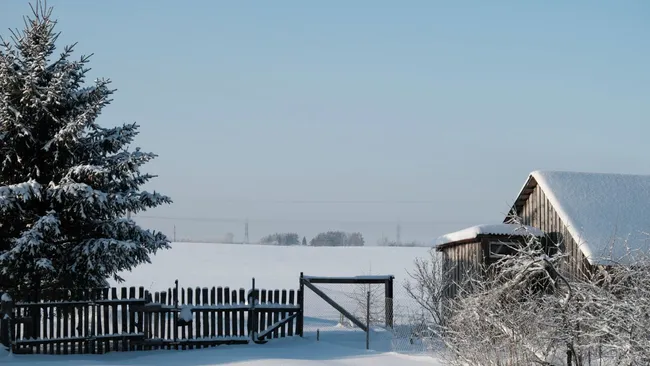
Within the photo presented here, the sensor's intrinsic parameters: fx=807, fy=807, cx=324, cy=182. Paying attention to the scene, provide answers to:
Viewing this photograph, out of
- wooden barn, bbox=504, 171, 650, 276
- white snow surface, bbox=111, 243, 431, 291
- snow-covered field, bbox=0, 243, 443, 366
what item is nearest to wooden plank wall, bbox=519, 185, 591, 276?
wooden barn, bbox=504, 171, 650, 276

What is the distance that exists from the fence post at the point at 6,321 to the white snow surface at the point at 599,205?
12.9m

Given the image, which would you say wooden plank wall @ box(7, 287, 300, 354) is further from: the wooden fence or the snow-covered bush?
the snow-covered bush

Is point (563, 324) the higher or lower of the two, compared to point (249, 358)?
higher

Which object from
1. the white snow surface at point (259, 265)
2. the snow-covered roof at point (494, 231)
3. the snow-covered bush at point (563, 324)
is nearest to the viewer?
the snow-covered bush at point (563, 324)

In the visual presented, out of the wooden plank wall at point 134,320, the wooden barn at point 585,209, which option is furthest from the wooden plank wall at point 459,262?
the wooden plank wall at point 134,320

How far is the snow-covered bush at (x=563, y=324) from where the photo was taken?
372 inches

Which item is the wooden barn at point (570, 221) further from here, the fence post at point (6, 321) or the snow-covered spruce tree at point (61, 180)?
the fence post at point (6, 321)

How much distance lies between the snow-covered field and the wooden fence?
431mm

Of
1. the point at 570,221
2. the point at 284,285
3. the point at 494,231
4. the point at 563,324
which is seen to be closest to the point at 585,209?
the point at 570,221

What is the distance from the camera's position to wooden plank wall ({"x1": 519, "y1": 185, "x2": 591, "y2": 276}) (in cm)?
1989

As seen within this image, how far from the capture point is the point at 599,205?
21.0 m

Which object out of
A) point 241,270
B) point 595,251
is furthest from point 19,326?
point 241,270

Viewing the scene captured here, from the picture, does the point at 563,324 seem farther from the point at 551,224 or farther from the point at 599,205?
the point at 599,205

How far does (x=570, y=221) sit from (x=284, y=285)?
23194mm
